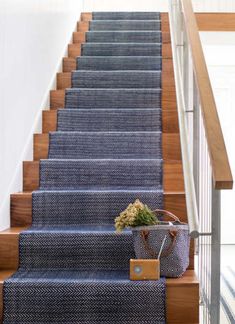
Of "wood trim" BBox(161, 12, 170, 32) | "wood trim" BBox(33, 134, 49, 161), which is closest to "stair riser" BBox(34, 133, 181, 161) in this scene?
"wood trim" BBox(33, 134, 49, 161)

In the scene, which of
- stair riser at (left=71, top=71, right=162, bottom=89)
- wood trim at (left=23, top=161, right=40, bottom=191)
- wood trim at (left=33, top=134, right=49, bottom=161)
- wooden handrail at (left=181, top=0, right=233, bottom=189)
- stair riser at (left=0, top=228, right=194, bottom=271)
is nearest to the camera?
wooden handrail at (left=181, top=0, right=233, bottom=189)

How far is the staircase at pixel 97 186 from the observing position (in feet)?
8.77

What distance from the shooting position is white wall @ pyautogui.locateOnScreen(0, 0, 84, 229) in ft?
10.6

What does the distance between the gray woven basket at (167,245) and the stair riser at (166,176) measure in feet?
2.52

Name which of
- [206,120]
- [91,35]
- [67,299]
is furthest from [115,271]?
[91,35]

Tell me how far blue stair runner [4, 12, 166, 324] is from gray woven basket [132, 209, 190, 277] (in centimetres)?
10

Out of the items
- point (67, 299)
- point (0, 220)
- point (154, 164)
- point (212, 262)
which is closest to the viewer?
point (212, 262)

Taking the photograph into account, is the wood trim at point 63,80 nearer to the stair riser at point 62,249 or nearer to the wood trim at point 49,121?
the wood trim at point 49,121

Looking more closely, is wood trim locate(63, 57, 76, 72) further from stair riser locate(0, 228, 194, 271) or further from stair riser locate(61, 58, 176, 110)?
stair riser locate(0, 228, 194, 271)

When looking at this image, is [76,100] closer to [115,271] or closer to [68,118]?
[68,118]

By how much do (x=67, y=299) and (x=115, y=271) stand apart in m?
0.35

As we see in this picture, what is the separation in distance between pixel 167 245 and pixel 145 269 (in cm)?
15

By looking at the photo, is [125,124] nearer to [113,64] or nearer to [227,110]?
[113,64]

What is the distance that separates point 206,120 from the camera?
2410 mm
